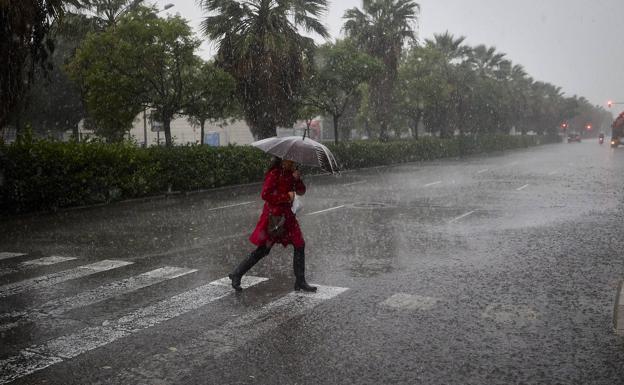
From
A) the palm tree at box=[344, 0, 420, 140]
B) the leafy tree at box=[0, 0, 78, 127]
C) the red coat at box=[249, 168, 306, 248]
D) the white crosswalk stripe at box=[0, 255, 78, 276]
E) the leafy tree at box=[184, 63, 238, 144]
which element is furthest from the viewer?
the palm tree at box=[344, 0, 420, 140]

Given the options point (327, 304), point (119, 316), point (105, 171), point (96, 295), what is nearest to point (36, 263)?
point (96, 295)

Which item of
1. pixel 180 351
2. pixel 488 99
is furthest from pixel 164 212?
pixel 488 99

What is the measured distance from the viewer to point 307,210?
13938 mm

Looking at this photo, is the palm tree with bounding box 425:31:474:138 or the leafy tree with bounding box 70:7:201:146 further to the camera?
the palm tree with bounding box 425:31:474:138

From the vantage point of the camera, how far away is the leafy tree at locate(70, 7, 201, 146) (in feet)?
61.8

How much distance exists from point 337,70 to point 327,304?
23376 millimetres

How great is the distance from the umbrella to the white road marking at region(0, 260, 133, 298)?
3.21m

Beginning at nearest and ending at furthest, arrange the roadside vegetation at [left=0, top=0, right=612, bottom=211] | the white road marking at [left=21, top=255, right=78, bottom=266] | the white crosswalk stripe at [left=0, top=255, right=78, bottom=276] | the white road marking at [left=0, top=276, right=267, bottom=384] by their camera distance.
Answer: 1. the white road marking at [left=0, top=276, right=267, bottom=384]
2. the white crosswalk stripe at [left=0, top=255, right=78, bottom=276]
3. the white road marking at [left=21, top=255, right=78, bottom=266]
4. the roadside vegetation at [left=0, top=0, right=612, bottom=211]

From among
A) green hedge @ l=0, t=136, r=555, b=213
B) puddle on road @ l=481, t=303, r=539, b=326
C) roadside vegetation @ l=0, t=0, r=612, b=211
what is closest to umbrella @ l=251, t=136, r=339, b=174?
puddle on road @ l=481, t=303, r=539, b=326

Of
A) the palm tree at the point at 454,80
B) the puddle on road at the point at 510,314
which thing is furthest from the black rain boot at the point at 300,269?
the palm tree at the point at 454,80

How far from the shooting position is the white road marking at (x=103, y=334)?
4523 mm

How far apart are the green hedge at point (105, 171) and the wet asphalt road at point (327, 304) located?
4.17ft

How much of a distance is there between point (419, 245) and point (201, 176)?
11332mm

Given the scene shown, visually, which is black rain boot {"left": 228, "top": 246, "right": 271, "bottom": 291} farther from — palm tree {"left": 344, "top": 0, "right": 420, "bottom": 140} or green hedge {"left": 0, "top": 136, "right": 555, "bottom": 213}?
palm tree {"left": 344, "top": 0, "right": 420, "bottom": 140}
